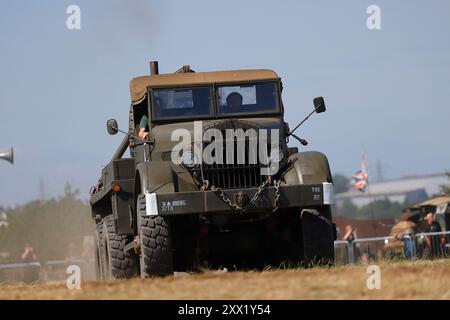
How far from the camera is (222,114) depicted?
48.8 ft

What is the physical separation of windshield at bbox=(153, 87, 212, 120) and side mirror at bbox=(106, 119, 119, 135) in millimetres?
518

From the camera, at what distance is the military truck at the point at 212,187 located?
42.9 ft

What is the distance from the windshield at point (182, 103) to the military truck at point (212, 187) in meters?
0.01

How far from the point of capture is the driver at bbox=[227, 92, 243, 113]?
590 inches

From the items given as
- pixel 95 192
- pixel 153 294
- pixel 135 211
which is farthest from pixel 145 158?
pixel 153 294

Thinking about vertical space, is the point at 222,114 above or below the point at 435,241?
above

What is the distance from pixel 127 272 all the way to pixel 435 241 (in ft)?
35.9

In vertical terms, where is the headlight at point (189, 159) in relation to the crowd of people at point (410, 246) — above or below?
above

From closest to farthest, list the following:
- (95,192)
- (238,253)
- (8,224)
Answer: (238,253)
(95,192)
(8,224)

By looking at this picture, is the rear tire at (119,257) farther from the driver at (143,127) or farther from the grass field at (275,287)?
the grass field at (275,287)

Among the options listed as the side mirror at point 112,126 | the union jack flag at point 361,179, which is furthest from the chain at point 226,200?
the union jack flag at point 361,179

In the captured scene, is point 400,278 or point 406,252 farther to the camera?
point 406,252

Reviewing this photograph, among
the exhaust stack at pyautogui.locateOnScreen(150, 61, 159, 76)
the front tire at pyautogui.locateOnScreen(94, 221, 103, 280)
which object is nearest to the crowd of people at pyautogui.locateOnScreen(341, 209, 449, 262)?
the front tire at pyautogui.locateOnScreen(94, 221, 103, 280)
